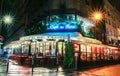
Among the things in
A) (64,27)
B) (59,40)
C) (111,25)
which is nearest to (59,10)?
(64,27)

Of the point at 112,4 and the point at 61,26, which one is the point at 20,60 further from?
the point at 112,4

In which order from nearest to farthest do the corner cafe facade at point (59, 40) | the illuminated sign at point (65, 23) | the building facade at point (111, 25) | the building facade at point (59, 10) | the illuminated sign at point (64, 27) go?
the corner cafe facade at point (59, 40) → the illuminated sign at point (64, 27) → the illuminated sign at point (65, 23) → the building facade at point (59, 10) → the building facade at point (111, 25)

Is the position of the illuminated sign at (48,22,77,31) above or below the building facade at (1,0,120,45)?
below

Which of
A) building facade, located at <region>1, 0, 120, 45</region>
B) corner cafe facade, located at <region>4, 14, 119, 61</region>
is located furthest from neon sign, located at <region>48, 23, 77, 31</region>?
building facade, located at <region>1, 0, 120, 45</region>

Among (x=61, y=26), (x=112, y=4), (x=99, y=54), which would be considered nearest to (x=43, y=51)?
(x=61, y=26)

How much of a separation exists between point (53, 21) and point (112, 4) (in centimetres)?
3425

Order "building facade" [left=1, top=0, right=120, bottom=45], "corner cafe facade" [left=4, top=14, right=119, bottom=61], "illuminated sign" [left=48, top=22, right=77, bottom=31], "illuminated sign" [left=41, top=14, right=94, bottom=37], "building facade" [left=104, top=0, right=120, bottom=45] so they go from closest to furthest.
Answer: "corner cafe facade" [left=4, top=14, right=119, bottom=61], "illuminated sign" [left=48, top=22, right=77, bottom=31], "illuminated sign" [left=41, top=14, right=94, bottom=37], "building facade" [left=1, top=0, right=120, bottom=45], "building facade" [left=104, top=0, right=120, bottom=45]

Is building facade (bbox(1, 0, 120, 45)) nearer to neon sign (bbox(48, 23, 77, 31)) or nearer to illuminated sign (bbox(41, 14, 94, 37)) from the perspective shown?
illuminated sign (bbox(41, 14, 94, 37))

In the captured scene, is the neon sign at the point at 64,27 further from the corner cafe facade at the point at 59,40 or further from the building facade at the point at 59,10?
the building facade at the point at 59,10

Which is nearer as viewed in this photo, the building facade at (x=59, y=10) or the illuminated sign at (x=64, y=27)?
the illuminated sign at (x=64, y=27)

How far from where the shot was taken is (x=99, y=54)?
31016 millimetres

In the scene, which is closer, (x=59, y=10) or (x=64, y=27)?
(x=64, y=27)

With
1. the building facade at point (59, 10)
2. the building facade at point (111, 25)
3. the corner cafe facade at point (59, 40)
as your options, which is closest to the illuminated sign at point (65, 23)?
the corner cafe facade at point (59, 40)

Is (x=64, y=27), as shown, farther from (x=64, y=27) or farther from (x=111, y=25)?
(x=111, y=25)
